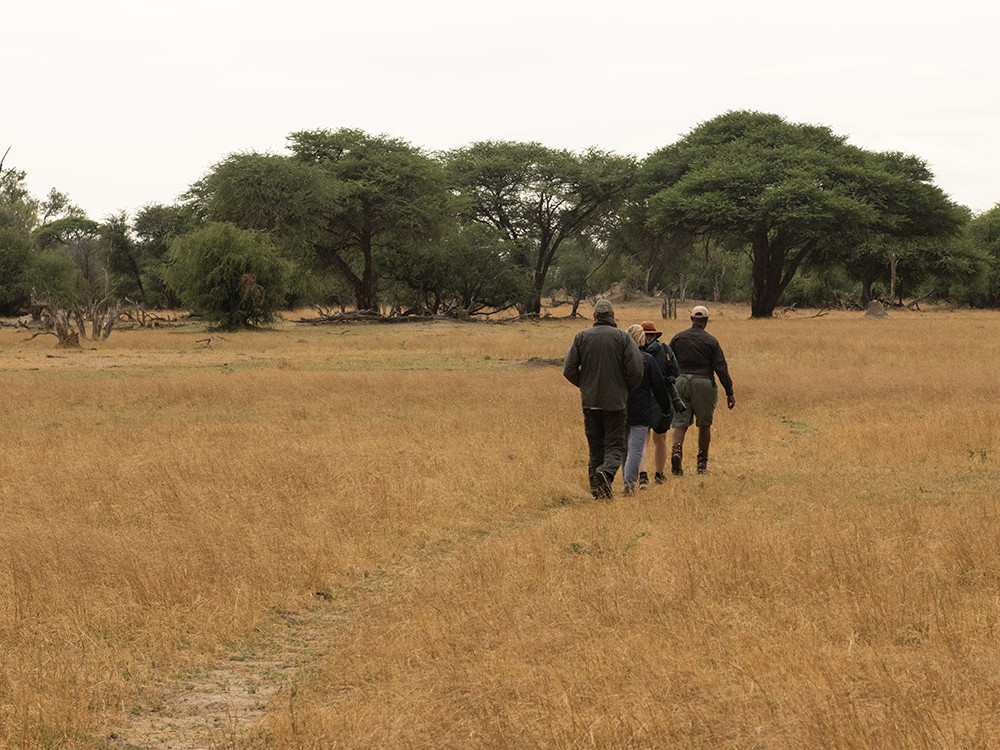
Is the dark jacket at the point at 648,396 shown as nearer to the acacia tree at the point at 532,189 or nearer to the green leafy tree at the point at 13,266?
the acacia tree at the point at 532,189

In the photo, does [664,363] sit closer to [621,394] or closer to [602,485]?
[621,394]

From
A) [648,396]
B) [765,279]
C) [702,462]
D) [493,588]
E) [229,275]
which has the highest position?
[765,279]

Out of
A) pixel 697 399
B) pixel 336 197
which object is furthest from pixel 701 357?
pixel 336 197

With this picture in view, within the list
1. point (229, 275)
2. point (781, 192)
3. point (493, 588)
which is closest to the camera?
point (493, 588)

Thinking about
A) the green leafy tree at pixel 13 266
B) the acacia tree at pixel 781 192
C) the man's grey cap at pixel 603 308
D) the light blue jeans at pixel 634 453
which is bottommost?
the light blue jeans at pixel 634 453

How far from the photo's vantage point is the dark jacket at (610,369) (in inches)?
354

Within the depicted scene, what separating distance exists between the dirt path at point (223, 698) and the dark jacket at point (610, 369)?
3868 mm

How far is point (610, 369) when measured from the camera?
9016 millimetres

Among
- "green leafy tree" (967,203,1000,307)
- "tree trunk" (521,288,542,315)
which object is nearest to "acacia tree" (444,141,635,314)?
"tree trunk" (521,288,542,315)

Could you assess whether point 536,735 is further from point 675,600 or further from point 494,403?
point 494,403

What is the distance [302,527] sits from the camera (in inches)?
315

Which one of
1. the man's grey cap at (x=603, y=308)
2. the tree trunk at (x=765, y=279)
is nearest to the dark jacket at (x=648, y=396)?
the man's grey cap at (x=603, y=308)

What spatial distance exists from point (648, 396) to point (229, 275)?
33687mm

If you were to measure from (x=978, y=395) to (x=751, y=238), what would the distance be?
1363 inches
